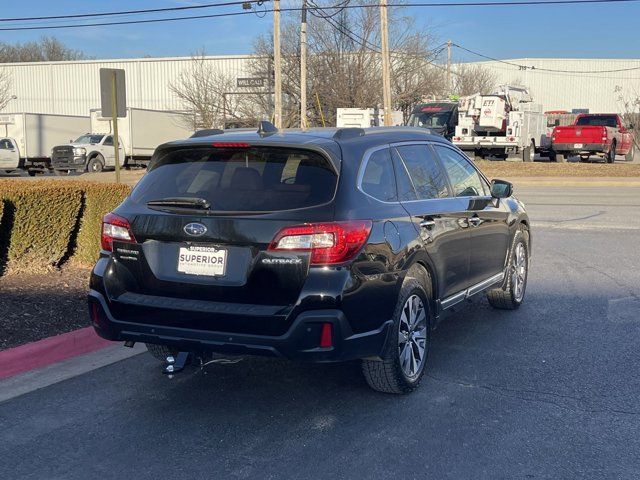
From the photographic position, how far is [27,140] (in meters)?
36.7

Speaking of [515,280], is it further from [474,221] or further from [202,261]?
[202,261]

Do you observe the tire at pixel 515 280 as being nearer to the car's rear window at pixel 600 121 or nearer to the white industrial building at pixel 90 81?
the car's rear window at pixel 600 121

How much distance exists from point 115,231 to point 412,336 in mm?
2092

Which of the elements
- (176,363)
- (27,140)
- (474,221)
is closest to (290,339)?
(176,363)

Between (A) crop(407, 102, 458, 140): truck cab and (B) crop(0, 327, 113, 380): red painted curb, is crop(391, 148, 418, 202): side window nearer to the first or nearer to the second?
(B) crop(0, 327, 113, 380): red painted curb

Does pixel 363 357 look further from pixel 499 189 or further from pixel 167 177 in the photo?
pixel 499 189

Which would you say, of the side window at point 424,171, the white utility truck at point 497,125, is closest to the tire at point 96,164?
A: the white utility truck at point 497,125

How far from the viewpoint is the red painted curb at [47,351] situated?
5422 millimetres

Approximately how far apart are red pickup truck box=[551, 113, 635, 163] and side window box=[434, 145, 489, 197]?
25.9 metres

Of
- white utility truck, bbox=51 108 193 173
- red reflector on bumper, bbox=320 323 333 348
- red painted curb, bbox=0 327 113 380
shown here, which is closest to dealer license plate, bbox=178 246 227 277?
red reflector on bumper, bbox=320 323 333 348

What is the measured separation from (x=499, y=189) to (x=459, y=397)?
96.9 inches

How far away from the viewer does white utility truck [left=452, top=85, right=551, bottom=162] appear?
31.5 m

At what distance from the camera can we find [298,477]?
3.77 metres

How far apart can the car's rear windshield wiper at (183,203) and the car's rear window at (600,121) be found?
3015 centimetres
